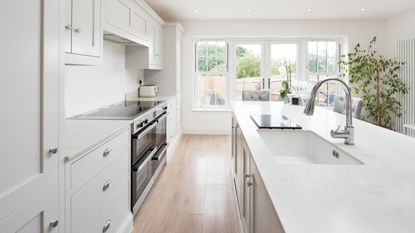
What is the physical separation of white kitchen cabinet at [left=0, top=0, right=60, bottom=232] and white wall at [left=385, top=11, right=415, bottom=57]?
6.34 meters

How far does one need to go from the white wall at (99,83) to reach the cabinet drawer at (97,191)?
82 centimetres

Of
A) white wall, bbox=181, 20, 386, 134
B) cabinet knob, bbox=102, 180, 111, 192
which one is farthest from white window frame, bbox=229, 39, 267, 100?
cabinet knob, bbox=102, 180, 111, 192

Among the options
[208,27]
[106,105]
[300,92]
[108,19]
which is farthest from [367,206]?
[208,27]

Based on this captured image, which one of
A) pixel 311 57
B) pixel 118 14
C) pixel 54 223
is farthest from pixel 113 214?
pixel 311 57

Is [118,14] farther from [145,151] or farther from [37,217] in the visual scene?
[37,217]

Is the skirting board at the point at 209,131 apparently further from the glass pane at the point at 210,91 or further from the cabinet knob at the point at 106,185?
the cabinet knob at the point at 106,185

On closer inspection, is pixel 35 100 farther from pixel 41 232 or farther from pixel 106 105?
pixel 106 105

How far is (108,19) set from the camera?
9.17ft

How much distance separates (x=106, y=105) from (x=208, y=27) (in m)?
3.45

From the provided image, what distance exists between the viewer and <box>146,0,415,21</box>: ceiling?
5145 mm

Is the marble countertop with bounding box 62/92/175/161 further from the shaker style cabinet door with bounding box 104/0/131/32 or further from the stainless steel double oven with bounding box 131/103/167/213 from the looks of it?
the shaker style cabinet door with bounding box 104/0/131/32

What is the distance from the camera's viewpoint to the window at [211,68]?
683 cm

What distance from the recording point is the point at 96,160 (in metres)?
1.80

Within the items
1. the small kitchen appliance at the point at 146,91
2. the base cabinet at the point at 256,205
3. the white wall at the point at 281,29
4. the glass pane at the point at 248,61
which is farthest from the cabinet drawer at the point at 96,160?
the glass pane at the point at 248,61
